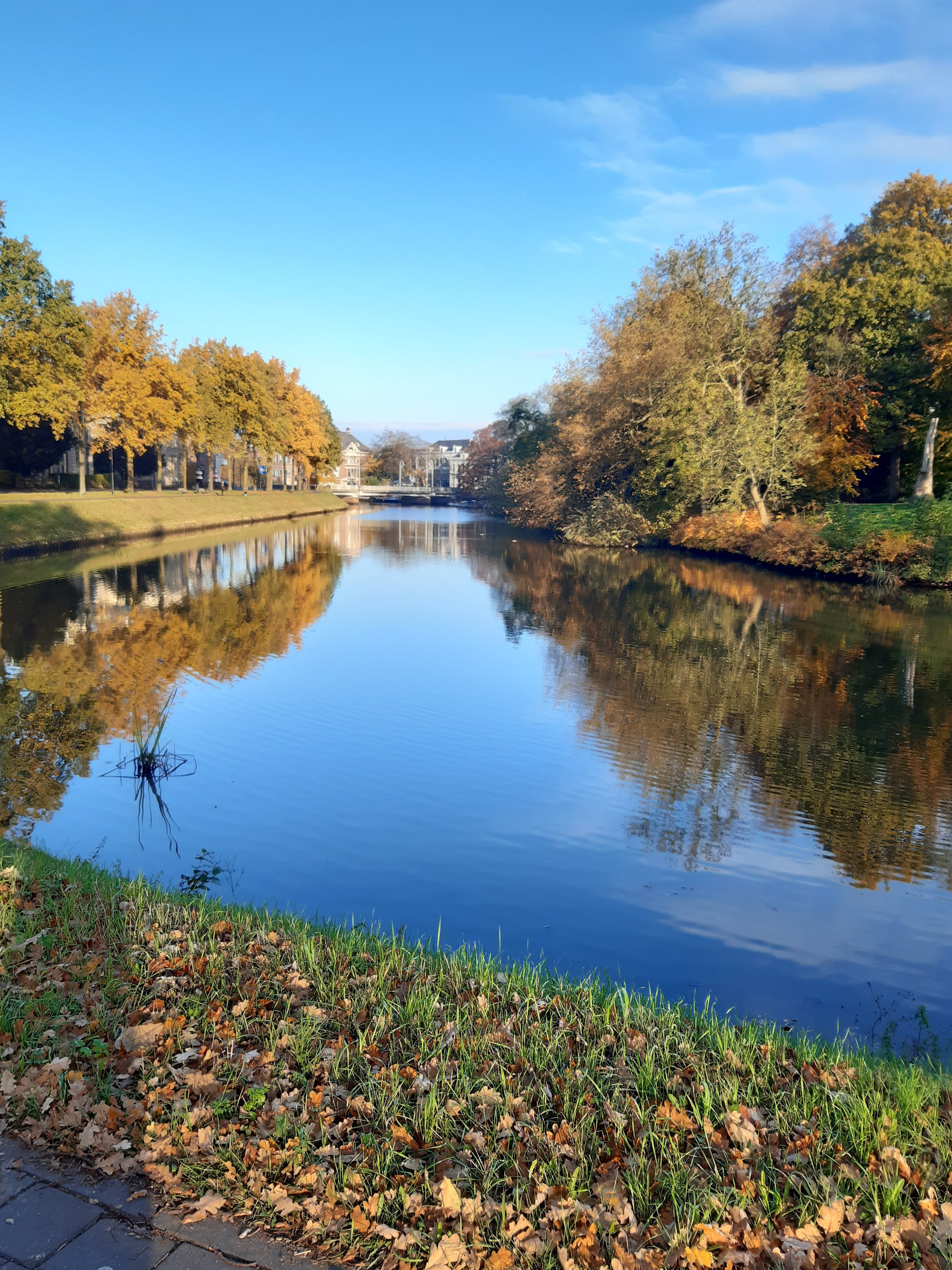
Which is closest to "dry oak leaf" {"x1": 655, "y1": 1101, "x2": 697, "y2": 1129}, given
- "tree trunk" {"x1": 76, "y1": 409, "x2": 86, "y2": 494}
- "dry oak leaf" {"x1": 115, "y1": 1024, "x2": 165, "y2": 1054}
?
"dry oak leaf" {"x1": 115, "y1": 1024, "x2": 165, "y2": 1054}

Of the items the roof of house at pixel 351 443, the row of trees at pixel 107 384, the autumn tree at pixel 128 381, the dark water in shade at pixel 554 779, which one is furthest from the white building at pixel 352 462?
the dark water in shade at pixel 554 779

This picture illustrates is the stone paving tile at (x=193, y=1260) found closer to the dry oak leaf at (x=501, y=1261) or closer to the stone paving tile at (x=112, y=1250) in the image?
the stone paving tile at (x=112, y=1250)

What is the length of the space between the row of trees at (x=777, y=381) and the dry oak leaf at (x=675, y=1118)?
33938mm

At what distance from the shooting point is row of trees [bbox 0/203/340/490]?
3198 cm

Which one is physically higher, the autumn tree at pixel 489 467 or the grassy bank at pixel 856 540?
the autumn tree at pixel 489 467

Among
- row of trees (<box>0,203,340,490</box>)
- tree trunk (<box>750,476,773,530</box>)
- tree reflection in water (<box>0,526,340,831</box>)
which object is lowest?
tree reflection in water (<box>0,526,340,831</box>)

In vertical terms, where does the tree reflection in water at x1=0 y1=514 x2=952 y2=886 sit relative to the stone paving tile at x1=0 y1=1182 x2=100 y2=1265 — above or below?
below

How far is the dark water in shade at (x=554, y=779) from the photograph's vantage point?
6.12m

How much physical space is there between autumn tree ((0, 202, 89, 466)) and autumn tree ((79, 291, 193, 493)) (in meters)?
4.27

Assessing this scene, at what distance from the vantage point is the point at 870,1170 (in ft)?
10.2

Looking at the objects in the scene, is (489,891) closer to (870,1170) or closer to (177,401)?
(870,1170)

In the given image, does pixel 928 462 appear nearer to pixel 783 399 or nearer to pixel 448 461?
pixel 783 399

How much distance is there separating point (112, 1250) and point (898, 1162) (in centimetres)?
288

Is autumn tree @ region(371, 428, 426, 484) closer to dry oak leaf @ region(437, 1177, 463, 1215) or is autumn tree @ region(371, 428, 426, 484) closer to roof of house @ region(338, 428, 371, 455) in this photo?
roof of house @ region(338, 428, 371, 455)
